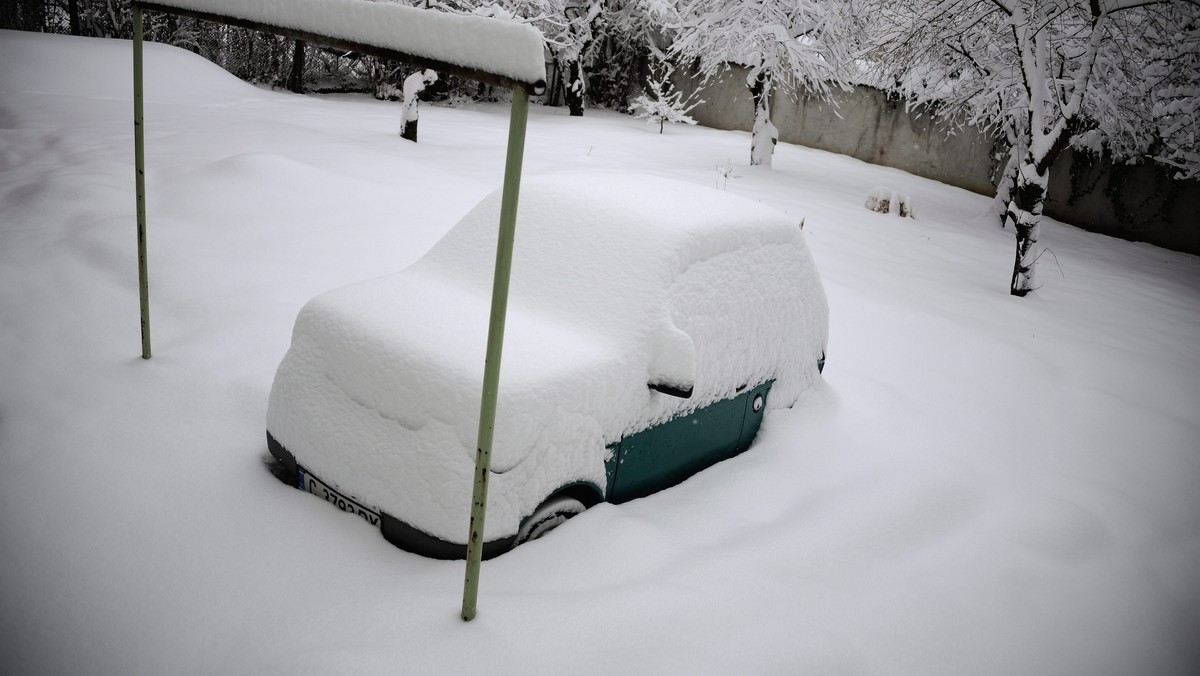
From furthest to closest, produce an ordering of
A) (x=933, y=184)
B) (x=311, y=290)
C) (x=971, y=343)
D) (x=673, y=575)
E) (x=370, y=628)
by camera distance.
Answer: (x=933, y=184), (x=971, y=343), (x=311, y=290), (x=673, y=575), (x=370, y=628)

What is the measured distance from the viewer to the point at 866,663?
A: 2736mm

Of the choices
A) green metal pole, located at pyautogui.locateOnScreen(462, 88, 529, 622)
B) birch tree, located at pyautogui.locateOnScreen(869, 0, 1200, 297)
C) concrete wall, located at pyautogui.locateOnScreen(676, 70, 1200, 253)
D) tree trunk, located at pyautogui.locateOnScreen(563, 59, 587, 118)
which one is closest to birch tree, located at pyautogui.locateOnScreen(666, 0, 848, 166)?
birch tree, located at pyautogui.locateOnScreen(869, 0, 1200, 297)

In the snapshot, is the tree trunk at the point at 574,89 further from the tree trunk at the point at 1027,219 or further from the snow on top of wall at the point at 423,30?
the snow on top of wall at the point at 423,30

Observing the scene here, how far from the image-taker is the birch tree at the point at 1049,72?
7.89 metres

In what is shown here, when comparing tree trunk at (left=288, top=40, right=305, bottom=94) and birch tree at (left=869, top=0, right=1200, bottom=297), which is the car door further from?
tree trunk at (left=288, top=40, right=305, bottom=94)

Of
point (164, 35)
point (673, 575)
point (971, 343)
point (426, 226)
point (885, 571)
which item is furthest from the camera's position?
point (164, 35)

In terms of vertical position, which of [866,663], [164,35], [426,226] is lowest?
[866,663]

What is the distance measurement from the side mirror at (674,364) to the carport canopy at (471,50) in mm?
862

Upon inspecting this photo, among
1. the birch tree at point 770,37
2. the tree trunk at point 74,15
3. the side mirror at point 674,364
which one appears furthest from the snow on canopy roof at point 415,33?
the tree trunk at point 74,15

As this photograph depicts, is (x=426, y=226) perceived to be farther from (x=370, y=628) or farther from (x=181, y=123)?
(x=181, y=123)

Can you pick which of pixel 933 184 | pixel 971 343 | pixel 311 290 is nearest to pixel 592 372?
pixel 311 290

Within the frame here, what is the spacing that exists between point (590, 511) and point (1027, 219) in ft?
24.6

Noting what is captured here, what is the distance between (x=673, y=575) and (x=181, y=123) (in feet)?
39.7

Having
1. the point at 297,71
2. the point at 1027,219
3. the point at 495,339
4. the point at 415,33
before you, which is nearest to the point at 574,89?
the point at 297,71
